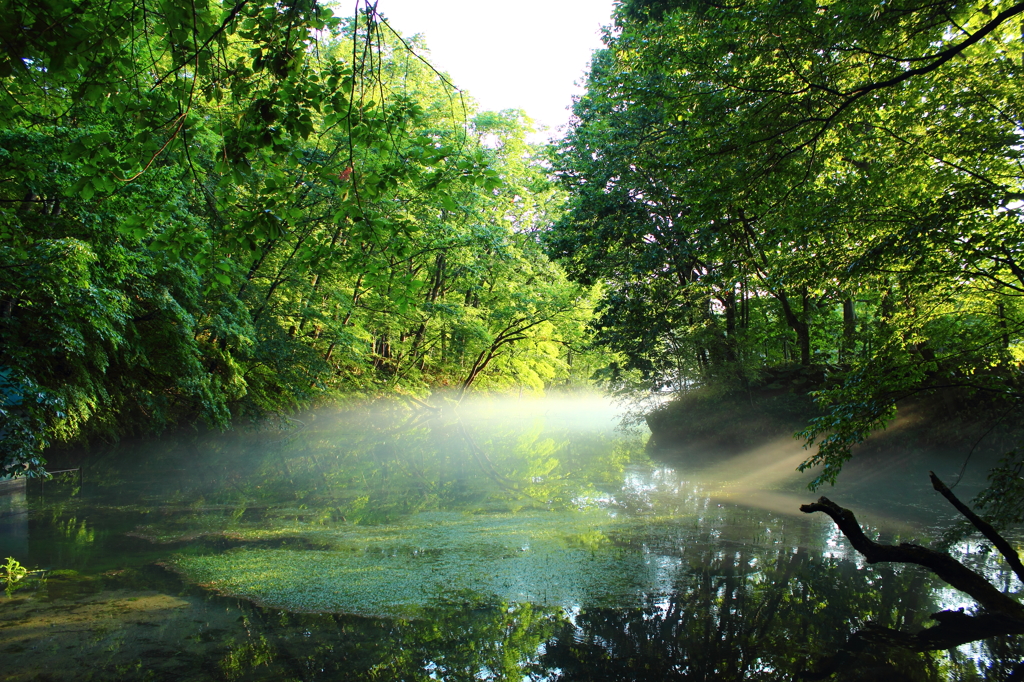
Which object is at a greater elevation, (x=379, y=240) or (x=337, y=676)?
(x=379, y=240)

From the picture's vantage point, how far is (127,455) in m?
11.1

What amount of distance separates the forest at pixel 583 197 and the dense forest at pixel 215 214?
0.11ft

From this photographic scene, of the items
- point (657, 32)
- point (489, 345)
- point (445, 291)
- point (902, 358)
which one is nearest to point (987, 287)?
point (902, 358)

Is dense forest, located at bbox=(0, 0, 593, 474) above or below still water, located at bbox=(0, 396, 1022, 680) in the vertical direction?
above

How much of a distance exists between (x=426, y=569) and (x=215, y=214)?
6872 mm

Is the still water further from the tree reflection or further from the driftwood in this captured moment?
the driftwood

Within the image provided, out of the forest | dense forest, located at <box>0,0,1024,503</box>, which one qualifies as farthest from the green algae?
dense forest, located at <box>0,0,1024,503</box>

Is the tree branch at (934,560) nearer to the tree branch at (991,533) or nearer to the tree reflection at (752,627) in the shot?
the tree branch at (991,533)

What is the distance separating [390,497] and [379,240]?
6.85 m

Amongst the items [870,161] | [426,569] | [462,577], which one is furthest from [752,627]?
[870,161]

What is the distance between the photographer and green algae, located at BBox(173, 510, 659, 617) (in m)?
4.64

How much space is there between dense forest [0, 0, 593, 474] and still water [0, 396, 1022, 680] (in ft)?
4.17

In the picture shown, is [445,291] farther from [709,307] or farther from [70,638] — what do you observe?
[70,638]

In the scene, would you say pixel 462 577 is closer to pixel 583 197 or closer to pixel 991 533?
pixel 991 533
